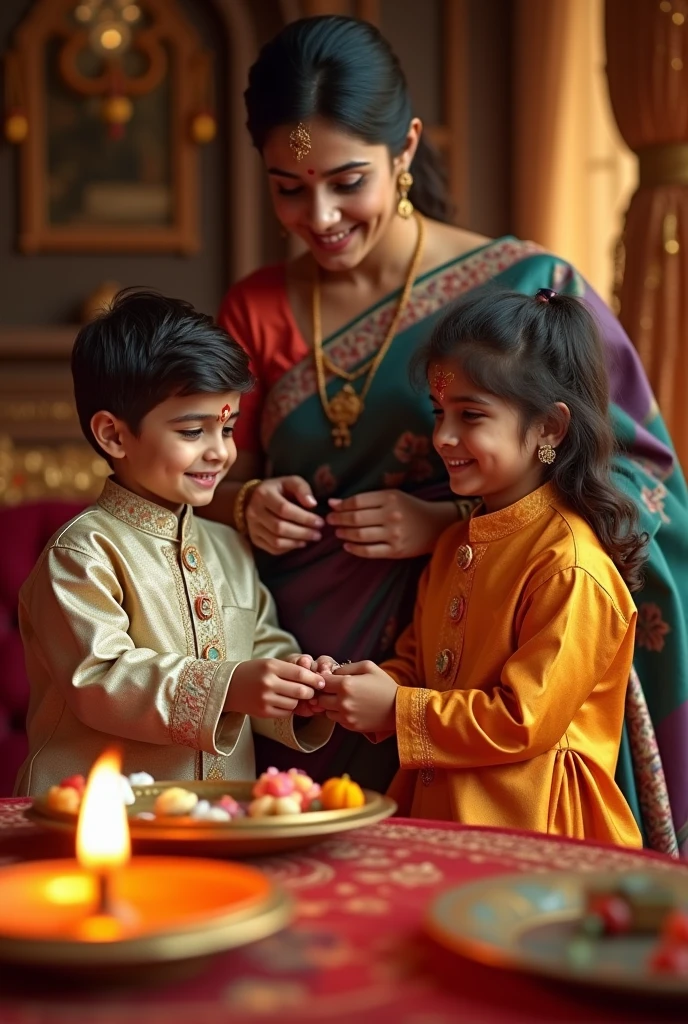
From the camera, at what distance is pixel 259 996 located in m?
0.82

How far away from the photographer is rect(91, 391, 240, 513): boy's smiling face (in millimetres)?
1932

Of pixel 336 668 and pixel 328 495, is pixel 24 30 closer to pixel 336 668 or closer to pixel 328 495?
pixel 328 495

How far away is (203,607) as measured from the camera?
2.00 metres

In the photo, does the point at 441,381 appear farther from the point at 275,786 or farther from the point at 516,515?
the point at 275,786

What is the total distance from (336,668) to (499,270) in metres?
0.73

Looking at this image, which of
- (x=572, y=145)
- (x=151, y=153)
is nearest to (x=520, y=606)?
(x=572, y=145)

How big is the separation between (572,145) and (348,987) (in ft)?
15.1

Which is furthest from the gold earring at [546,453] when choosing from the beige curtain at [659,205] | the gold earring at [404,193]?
the beige curtain at [659,205]

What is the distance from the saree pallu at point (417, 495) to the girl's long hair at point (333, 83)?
0.87ft

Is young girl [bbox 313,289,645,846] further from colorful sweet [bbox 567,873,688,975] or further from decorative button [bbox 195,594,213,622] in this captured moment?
colorful sweet [bbox 567,873,688,975]

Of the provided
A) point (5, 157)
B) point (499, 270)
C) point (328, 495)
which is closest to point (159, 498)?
point (328, 495)

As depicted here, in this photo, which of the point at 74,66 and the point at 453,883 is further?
the point at 74,66

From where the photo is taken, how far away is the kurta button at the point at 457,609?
1.92 m

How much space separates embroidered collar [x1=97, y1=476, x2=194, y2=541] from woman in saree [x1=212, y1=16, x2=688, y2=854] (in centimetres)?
17
